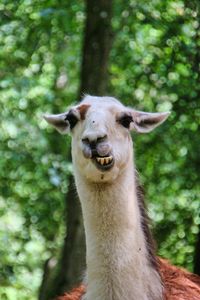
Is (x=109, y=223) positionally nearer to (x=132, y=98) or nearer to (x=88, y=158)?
(x=88, y=158)

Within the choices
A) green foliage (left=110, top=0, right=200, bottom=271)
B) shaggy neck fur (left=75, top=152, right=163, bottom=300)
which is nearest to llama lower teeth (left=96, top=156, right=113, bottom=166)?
shaggy neck fur (left=75, top=152, right=163, bottom=300)

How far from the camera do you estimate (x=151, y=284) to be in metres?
6.39

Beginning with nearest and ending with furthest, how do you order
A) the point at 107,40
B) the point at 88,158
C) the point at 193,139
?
the point at 88,158 → the point at 107,40 → the point at 193,139

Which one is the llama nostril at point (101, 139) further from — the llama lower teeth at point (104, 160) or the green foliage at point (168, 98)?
the green foliage at point (168, 98)

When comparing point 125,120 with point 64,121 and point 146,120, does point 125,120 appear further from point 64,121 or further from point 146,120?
point 64,121

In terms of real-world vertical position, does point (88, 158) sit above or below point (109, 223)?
above

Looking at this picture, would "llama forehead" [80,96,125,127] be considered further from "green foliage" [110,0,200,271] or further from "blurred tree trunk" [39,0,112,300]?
"green foliage" [110,0,200,271]

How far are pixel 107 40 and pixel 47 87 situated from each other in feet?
13.0

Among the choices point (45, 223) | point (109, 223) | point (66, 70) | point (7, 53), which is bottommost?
point (45, 223)

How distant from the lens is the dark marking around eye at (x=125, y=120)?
6445 mm

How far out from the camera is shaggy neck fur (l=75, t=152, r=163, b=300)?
620cm

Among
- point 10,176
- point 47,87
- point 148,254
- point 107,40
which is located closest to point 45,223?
point 10,176

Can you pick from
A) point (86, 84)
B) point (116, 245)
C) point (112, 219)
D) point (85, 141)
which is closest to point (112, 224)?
point (112, 219)

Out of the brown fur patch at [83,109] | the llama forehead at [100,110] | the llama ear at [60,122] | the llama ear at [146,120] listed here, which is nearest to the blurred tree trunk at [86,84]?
the llama ear at [60,122]
